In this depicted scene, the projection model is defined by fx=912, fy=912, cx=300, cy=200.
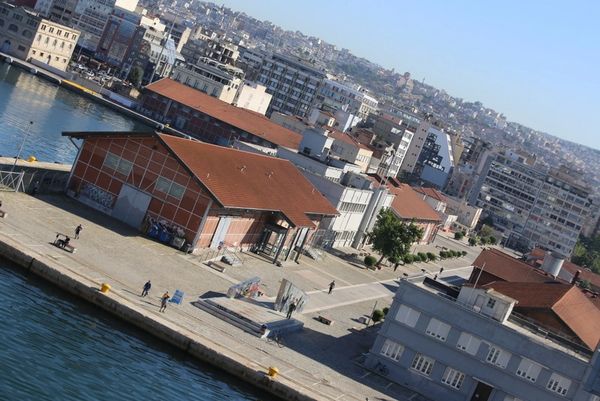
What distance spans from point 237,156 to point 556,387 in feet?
99.9

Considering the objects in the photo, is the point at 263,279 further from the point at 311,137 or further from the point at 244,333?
the point at 311,137

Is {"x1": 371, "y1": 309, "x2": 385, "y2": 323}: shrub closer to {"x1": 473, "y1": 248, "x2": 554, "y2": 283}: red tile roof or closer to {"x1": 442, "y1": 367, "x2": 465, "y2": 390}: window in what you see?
{"x1": 442, "y1": 367, "x2": 465, "y2": 390}: window

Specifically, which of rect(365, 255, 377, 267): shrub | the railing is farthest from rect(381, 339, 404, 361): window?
rect(365, 255, 377, 267): shrub

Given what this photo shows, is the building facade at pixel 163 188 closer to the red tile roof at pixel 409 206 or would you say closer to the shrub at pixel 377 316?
the shrub at pixel 377 316

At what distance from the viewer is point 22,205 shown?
4934 cm

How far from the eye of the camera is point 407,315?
1806 inches

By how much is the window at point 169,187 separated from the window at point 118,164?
2113 millimetres

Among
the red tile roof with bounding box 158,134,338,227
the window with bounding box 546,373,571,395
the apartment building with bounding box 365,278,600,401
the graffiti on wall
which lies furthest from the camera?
the red tile roof with bounding box 158,134,338,227

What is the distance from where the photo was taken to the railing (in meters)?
51.4

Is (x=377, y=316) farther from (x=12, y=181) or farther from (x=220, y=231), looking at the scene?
(x=12, y=181)

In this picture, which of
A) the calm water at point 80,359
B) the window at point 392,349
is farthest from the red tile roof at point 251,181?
the calm water at point 80,359

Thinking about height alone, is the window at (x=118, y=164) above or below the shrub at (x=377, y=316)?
above

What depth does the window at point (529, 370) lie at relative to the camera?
4362cm

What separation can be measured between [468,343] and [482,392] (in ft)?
8.05
